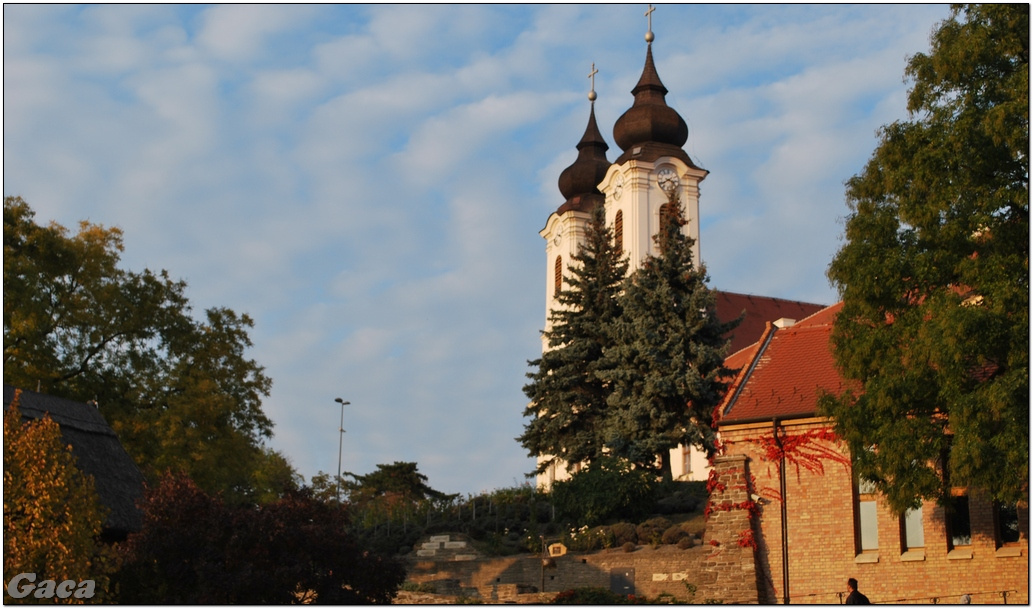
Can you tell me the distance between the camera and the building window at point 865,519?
70.0 ft

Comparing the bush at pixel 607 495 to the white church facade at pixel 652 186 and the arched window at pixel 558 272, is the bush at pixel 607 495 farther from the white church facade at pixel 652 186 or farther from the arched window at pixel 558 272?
the arched window at pixel 558 272

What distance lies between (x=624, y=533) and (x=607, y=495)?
6.39 feet

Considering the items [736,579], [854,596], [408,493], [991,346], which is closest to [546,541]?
[736,579]

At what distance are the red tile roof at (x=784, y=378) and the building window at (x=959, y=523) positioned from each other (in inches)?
108

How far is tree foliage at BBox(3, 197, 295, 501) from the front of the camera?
35062mm

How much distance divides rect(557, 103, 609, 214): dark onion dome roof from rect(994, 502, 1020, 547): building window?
150 ft

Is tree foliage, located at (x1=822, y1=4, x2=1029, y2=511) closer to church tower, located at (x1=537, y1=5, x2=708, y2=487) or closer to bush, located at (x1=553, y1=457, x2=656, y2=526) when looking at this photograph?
bush, located at (x1=553, y1=457, x2=656, y2=526)

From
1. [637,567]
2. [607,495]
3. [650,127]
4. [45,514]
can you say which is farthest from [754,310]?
[45,514]

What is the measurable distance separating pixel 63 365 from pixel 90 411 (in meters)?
9.42

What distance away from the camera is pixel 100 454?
26109 millimetres

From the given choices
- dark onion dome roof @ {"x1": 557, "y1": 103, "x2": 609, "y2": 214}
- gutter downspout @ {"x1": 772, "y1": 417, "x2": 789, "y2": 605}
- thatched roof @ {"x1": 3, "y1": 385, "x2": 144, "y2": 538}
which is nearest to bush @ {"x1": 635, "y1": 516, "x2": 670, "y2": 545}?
gutter downspout @ {"x1": 772, "y1": 417, "x2": 789, "y2": 605}

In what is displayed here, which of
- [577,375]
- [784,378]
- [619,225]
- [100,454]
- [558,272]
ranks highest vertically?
[619,225]

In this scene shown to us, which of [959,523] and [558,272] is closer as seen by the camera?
[959,523]

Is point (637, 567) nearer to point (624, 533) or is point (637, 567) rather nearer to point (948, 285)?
point (624, 533)
